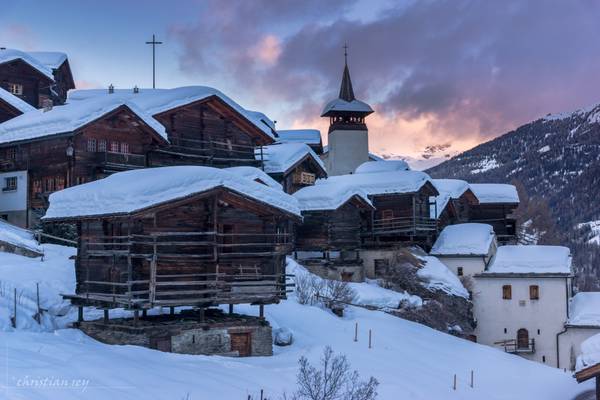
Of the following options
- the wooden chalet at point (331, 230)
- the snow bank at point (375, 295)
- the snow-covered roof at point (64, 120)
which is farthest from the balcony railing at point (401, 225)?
the snow-covered roof at point (64, 120)

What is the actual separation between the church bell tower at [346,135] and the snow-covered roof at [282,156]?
2303cm

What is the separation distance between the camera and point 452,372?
2950 cm

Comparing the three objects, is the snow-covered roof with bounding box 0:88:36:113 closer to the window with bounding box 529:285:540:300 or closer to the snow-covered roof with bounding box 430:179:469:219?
the snow-covered roof with bounding box 430:179:469:219

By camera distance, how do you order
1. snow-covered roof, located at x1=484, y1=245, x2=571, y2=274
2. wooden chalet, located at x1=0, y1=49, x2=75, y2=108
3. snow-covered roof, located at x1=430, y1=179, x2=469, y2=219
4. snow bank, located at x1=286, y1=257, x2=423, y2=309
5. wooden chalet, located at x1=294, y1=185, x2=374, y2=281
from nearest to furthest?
snow bank, located at x1=286, y1=257, x2=423, y2=309 < wooden chalet, located at x1=294, y1=185, x2=374, y2=281 < snow-covered roof, located at x1=484, y1=245, x2=571, y2=274 < wooden chalet, located at x1=0, y1=49, x2=75, y2=108 < snow-covered roof, located at x1=430, y1=179, x2=469, y2=219

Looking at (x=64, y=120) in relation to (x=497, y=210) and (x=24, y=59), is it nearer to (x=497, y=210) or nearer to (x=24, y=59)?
(x=24, y=59)

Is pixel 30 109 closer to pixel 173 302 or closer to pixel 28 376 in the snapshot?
pixel 173 302

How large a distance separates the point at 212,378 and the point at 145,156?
21.6 metres

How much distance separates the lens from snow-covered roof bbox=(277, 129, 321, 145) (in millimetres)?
69275

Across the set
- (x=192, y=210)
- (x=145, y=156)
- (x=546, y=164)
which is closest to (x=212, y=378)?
Answer: (x=192, y=210)

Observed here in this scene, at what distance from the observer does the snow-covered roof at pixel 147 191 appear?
22.8 metres

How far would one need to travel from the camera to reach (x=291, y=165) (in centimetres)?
4850

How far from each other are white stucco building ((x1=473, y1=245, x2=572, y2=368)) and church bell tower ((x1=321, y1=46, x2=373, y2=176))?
2811 centimetres

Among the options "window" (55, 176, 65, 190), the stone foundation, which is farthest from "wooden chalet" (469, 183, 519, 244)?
the stone foundation

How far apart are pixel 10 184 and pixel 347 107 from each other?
141ft
